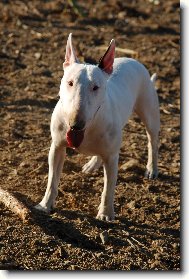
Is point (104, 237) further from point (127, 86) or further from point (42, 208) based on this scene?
point (127, 86)

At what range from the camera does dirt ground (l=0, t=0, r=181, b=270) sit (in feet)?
18.6

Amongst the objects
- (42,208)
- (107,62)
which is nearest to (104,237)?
(42,208)

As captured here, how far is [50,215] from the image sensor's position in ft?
20.0

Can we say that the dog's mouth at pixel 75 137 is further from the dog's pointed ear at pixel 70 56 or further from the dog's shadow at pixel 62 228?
the dog's shadow at pixel 62 228

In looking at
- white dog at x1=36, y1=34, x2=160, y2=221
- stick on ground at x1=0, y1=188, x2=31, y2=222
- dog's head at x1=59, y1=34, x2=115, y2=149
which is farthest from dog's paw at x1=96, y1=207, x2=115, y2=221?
dog's head at x1=59, y1=34, x2=115, y2=149

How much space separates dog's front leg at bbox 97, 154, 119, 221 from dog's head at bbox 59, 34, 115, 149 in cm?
72

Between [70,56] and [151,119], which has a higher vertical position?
[70,56]

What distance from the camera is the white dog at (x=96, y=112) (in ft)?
17.5

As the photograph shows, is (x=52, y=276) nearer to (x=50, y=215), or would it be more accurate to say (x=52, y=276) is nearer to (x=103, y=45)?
(x=50, y=215)

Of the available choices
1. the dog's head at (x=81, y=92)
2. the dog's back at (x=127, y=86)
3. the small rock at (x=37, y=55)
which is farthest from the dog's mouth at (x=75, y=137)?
the small rock at (x=37, y=55)

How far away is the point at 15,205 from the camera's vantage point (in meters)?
6.04

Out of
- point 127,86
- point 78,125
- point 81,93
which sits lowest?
point 78,125

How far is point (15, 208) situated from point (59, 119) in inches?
35.2

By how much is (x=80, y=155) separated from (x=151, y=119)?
88 cm
